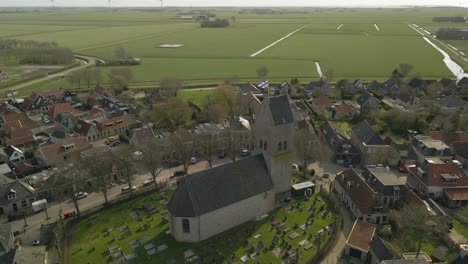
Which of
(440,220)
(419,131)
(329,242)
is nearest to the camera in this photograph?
(329,242)

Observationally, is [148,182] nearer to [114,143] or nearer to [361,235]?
[114,143]

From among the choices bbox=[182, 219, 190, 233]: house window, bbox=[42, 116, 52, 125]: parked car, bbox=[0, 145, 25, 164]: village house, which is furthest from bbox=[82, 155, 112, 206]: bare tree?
bbox=[42, 116, 52, 125]: parked car

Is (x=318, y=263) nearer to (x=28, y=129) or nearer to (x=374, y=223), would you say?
(x=374, y=223)

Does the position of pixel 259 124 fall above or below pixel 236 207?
Answer: above

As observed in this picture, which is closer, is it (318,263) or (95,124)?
(318,263)

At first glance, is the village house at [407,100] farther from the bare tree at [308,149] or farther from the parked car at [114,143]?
the parked car at [114,143]

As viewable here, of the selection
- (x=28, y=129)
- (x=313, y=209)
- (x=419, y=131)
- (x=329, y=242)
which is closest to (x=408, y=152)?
(x=419, y=131)
